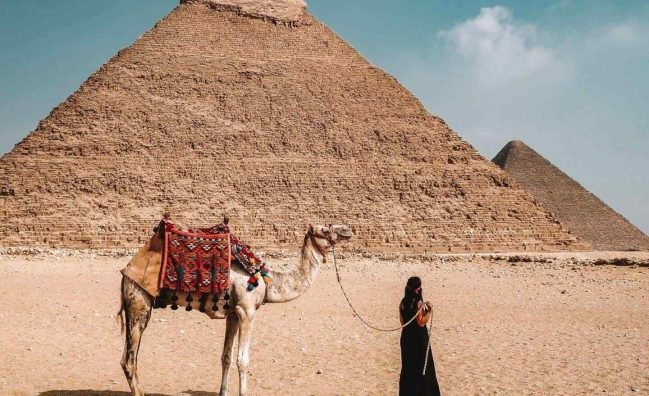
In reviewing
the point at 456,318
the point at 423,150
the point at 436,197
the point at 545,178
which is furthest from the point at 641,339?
the point at 545,178

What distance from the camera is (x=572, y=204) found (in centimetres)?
5409

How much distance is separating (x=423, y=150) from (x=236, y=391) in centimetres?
3570

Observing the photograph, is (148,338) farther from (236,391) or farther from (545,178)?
(545,178)

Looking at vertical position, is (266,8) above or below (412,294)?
above

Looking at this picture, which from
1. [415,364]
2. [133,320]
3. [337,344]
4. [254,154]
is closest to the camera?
[415,364]

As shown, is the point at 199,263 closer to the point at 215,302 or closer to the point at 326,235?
the point at 215,302

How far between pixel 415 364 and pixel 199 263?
1.68 m

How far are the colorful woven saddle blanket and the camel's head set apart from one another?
18.0 inches

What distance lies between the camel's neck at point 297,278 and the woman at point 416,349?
2.71ft

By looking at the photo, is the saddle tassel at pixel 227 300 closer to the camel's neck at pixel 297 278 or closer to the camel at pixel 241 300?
the camel at pixel 241 300

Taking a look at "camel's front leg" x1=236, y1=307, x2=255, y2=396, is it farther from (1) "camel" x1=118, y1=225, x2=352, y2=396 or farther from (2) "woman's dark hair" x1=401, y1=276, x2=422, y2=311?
(2) "woman's dark hair" x1=401, y1=276, x2=422, y2=311

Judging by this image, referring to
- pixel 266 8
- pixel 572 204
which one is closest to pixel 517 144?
pixel 572 204

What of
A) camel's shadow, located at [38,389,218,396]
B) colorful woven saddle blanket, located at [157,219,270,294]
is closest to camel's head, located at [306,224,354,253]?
colorful woven saddle blanket, located at [157,219,270,294]

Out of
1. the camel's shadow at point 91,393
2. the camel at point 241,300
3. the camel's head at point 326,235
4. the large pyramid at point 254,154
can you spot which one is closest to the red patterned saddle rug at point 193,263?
the camel at point 241,300
